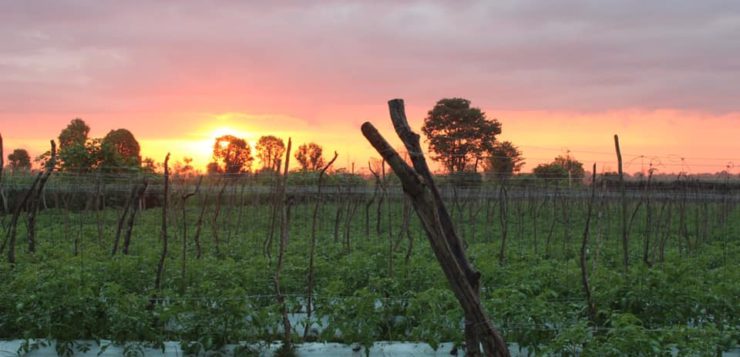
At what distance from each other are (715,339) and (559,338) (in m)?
1.02

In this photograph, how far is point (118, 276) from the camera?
646 cm

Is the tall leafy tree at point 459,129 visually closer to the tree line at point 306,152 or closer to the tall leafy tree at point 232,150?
the tree line at point 306,152

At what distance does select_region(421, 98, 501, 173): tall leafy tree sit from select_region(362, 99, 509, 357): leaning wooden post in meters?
41.6

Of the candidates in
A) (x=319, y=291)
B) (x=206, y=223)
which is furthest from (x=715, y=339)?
(x=206, y=223)

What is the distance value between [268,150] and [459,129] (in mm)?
27685

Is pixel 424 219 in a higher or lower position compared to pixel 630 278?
higher

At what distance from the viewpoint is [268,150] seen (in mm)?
21031

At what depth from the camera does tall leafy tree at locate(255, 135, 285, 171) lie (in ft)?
49.0

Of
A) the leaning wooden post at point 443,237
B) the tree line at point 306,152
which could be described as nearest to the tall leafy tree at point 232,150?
the tree line at point 306,152

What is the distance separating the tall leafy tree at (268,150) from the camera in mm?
14925

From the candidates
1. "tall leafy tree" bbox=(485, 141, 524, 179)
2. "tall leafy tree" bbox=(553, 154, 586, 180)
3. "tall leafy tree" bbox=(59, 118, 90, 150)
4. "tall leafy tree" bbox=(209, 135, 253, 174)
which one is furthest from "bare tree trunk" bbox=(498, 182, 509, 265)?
"tall leafy tree" bbox=(59, 118, 90, 150)

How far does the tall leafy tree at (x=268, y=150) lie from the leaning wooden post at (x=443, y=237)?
318 inches

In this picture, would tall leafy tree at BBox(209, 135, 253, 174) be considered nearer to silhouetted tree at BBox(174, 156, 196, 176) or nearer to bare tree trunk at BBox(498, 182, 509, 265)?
silhouetted tree at BBox(174, 156, 196, 176)

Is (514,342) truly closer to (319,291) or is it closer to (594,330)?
(594,330)
